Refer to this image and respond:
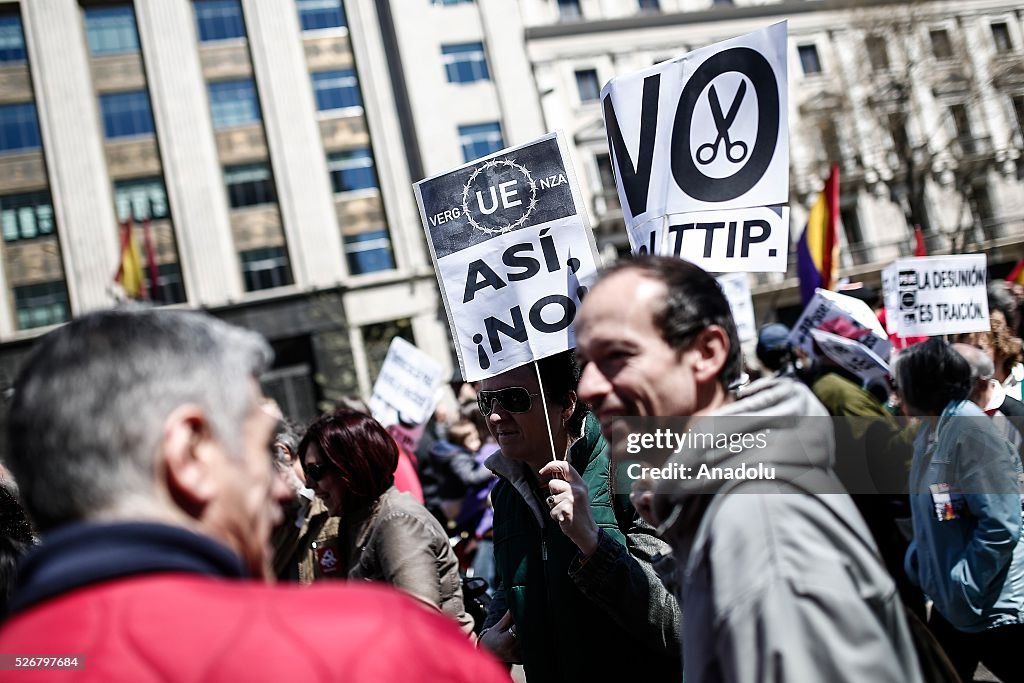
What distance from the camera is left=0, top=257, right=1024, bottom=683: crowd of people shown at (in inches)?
37.4

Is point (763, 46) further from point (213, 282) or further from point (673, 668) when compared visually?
point (213, 282)

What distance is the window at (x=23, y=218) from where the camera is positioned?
25438 millimetres

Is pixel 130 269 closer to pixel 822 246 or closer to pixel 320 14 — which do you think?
pixel 320 14

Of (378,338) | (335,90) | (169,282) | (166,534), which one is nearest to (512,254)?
(166,534)

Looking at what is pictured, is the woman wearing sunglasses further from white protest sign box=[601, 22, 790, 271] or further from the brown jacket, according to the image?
white protest sign box=[601, 22, 790, 271]

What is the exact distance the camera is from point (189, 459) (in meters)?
1.07

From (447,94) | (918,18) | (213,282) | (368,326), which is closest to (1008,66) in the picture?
(918,18)

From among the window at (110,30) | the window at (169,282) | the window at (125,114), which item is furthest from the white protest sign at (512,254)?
the window at (110,30)

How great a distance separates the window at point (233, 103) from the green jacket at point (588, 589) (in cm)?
2658

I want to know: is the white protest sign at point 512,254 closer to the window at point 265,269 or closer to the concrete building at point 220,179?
the concrete building at point 220,179

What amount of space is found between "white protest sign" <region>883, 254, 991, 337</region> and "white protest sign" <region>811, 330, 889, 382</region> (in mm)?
828

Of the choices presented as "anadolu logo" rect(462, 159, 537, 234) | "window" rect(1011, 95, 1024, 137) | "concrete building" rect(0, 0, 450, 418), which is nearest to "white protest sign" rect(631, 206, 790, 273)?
"anadolu logo" rect(462, 159, 537, 234)

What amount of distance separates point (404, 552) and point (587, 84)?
31.3 meters

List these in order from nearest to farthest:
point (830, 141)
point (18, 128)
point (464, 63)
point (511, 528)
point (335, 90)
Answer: point (511, 528)
point (18, 128)
point (335, 90)
point (464, 63)
point (830, 141)
